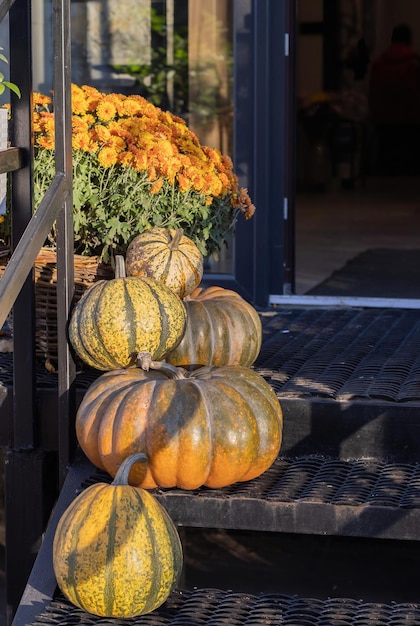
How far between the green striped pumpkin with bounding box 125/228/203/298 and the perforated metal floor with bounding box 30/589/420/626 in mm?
1035

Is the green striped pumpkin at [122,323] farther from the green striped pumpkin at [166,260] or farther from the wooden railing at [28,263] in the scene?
the green striped pumpkin at [166,260]

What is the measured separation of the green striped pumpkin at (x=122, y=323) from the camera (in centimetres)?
306

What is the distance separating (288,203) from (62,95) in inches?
93.3

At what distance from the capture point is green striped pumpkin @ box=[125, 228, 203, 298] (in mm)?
3334

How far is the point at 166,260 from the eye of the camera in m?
3.34

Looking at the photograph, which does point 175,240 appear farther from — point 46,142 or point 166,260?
point 46,142

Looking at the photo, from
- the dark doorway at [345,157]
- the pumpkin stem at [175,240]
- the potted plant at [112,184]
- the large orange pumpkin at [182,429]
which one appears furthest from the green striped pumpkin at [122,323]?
the dark doorway at [345,157]

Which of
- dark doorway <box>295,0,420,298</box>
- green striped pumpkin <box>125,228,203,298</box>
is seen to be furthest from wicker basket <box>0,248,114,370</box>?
dark doorway <box>295,0,420,298</box>

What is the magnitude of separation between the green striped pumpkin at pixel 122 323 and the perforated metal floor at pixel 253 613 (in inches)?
28.5

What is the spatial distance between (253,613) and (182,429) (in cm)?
50

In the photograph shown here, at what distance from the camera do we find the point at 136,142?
11.8ft

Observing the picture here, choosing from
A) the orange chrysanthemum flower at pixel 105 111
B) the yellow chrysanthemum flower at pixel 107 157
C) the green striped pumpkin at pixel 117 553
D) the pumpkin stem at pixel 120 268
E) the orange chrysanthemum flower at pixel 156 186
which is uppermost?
the orange chrysanthemum flower at pixel 105 111

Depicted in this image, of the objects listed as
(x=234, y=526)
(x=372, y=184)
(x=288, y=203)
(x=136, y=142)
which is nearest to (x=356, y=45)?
(x=372, y=184)

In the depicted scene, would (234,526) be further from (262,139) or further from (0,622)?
(262,139)
